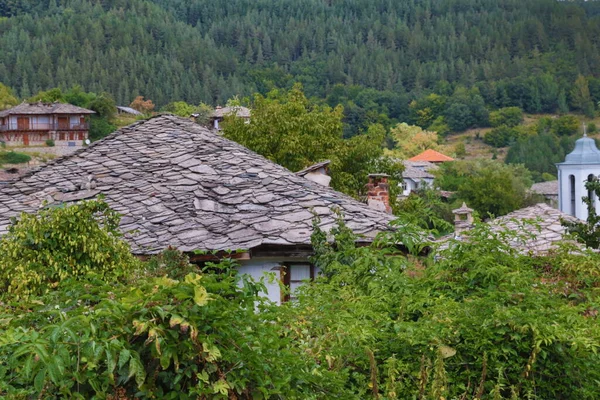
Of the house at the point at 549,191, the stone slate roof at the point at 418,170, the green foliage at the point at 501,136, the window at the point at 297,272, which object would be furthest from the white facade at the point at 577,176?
the green foliage at the point at 501,136

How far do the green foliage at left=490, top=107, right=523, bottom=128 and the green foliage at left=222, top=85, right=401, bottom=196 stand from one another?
5767 inches

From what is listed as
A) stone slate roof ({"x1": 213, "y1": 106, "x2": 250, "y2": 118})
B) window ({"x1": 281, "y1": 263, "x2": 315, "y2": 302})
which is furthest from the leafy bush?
stone slate roof ({"x1": 213, "y1": 106, "x2": 250, "y2": 118})

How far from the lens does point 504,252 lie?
7516 mm

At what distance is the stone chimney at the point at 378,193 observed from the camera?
1686 centimetres

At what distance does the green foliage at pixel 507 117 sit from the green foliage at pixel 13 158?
110 meters

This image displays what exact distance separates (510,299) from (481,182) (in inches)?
2395

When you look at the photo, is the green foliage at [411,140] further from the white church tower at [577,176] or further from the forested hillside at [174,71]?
the white church tower at [577,176]

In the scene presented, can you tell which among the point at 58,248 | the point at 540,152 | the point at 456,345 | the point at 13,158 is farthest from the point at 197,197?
the point at 540,152

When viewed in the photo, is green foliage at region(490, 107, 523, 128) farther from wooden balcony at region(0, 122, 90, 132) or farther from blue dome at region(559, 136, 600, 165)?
blue dome at region(559, 136, 600, 165)

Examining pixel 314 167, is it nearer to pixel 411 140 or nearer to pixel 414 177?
pixel 414 177

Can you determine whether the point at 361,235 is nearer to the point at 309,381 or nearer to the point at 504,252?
the point at 504,252

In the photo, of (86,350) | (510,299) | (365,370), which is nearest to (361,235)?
(510,299)

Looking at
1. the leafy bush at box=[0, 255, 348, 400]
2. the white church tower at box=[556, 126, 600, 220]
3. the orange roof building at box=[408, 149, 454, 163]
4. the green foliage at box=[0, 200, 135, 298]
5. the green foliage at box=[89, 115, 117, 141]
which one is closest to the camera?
the leafy bush at box=[0, 255, 348, 400]

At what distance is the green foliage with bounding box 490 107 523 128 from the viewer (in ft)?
550
